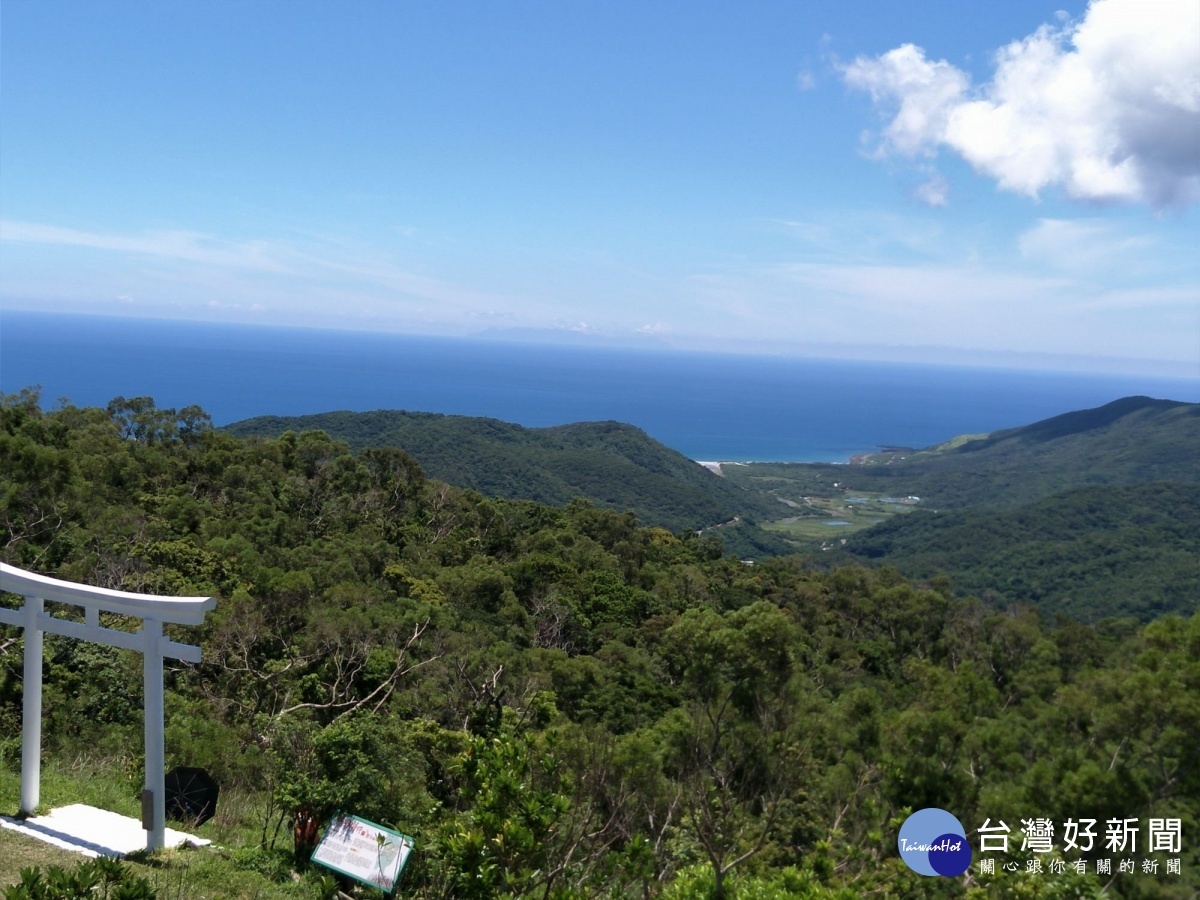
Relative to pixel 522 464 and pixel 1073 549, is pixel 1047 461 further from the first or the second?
pixel 522 464

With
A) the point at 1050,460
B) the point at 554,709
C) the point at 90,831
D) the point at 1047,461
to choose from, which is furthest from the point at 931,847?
the point at 1050,460

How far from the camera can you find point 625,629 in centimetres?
2258

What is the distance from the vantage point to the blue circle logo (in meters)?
6.28

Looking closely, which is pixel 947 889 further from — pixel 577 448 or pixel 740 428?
pixel 740 428

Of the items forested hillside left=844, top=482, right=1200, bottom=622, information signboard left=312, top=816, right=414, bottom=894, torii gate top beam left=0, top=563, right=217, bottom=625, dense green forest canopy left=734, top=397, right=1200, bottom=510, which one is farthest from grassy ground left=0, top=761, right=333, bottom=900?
dense green forest canopy left=734, top=397, right=1200, bottom=510

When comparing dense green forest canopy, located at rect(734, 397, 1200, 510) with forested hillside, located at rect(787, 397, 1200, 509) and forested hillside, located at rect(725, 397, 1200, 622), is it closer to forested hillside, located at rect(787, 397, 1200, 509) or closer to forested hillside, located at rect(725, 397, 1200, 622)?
forested hillside, located at rect(787, 397, 1200, 509)

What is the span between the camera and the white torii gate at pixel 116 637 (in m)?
5.51

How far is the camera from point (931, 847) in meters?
6.34

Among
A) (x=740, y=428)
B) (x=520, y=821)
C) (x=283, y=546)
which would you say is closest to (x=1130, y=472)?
(x=740, y=428)

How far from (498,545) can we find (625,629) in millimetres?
8922

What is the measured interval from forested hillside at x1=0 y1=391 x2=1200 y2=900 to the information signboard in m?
0.22

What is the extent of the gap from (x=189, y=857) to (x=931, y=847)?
555 centimetres

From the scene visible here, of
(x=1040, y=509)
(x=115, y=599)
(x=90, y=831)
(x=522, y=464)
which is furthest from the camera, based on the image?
(x=1040, y=509)

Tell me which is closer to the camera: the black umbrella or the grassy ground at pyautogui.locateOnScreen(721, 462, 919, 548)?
the black umbrella
